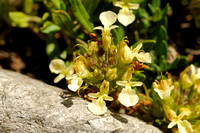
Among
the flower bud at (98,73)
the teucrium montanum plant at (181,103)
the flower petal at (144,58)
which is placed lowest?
the teucrium montanum plant at (181,103)

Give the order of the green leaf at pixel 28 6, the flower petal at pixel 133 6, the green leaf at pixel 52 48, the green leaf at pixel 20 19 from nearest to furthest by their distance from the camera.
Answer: the flower petal at pixel 133 6
the green leaf at pixel 52 48
the green leaf at pixel 20 19
the green leaf at pixel 28 6

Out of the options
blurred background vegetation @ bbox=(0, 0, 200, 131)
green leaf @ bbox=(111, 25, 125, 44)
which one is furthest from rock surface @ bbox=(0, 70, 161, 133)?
green leaf @ bbox=(111, 25, 125, 44)

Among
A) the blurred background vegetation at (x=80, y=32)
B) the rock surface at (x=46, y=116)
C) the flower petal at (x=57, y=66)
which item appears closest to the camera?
the rock surface at (x=46, y=116)

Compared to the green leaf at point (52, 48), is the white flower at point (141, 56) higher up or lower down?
higher up

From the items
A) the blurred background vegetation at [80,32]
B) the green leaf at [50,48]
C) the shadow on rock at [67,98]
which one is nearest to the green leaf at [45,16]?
the blurred background vegetation at [80,32]

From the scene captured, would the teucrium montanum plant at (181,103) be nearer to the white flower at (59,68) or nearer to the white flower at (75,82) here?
the white flower at (75,82)

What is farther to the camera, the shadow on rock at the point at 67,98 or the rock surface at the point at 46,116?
the shadow on rock at the point at 67,98

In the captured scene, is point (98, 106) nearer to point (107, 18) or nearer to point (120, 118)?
point (120, 118)
